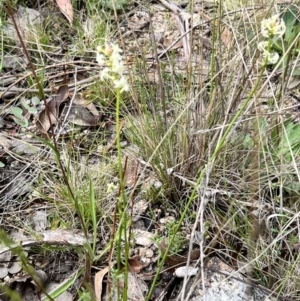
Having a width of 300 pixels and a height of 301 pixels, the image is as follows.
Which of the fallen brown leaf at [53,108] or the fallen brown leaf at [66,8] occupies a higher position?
the fallen brown leaf at [66,8]

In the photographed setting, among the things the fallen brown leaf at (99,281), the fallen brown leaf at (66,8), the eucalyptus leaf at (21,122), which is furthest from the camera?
the fallen brown leaf at (66,8)

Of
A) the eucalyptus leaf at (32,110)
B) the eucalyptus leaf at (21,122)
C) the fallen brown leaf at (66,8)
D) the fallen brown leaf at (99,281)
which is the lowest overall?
the fallen brown leaf at (99,281)

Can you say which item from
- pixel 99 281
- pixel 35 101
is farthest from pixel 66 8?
pixel 99 281

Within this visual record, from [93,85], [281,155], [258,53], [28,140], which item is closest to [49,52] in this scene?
[93,85]

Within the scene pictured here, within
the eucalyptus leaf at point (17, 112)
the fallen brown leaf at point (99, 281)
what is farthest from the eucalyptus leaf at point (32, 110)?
the fallen brown leaf at point (99, 281)

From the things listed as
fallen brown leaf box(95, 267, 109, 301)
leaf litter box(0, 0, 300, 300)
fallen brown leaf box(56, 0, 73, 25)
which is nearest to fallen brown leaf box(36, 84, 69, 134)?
leaf litter box(0, 0, 300, 300)

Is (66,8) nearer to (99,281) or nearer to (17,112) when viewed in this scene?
(17,112)

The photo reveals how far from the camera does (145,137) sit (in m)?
1.37

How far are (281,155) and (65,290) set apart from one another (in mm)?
597

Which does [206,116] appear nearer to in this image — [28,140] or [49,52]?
[28,140]

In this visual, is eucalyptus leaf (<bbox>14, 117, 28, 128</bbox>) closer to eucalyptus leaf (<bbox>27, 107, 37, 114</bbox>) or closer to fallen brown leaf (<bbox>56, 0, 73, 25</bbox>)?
eucalyptus leaf (<bbox>27, 107, 37, 114</bbox>)

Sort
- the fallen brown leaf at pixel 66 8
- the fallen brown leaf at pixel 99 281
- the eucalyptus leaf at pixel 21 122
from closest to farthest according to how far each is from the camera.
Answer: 1. the fallen brown leaf at pixel 99 281
2. the eucalyptus leaf at pixel 21 122
3. the fallen brown leaf at pixel 66 8

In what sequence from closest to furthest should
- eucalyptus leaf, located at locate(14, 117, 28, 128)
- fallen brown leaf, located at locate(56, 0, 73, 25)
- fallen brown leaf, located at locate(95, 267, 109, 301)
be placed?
fallen brown leaf, located at locate(95, 267, 109, 301) → eucalyptus leaf, located at locate(14, 117, 28, 128) → fallen brown leaf, located at locate(56, 0, 73, 25)

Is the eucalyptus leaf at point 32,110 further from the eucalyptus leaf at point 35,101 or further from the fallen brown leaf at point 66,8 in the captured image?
the fallen brown leaf at point 66,8
